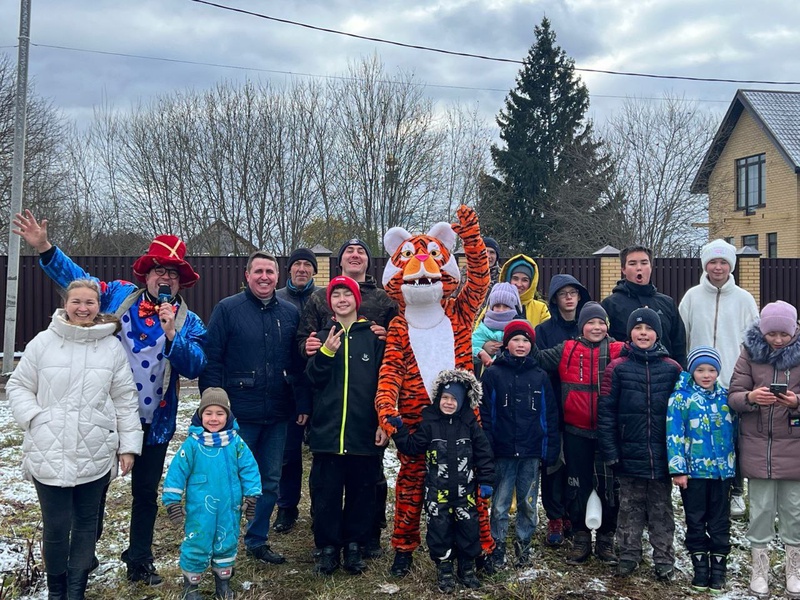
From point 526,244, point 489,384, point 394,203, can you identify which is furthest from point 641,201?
point 489,384

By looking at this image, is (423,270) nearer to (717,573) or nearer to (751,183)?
(717,573)

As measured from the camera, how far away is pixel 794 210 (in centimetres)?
2403

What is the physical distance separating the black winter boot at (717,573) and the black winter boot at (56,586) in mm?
3676

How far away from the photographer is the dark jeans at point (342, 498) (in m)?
4.03

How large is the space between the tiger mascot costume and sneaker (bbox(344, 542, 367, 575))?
215mm

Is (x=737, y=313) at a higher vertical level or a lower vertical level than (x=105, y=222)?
lower

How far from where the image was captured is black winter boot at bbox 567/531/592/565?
4273mm

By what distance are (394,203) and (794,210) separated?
1466cm

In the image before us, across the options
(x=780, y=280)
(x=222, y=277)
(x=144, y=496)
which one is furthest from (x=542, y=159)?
(x=144, y=496)

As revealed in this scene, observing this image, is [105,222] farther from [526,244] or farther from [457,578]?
[457,578]

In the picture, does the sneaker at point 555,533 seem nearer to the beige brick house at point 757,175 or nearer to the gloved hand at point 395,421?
the gloved hand at point 395,421

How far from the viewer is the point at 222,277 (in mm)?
13523

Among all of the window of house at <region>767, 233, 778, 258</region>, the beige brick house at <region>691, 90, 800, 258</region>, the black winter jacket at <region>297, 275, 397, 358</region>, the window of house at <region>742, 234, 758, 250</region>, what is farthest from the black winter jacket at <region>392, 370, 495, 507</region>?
the window of house at <region>742, 234, 758, 250</region>

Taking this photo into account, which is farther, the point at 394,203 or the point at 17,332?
the point at 394,203
